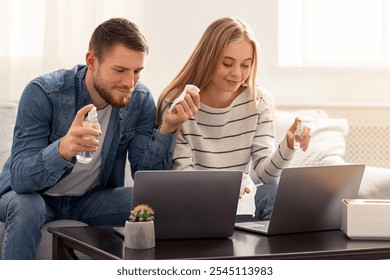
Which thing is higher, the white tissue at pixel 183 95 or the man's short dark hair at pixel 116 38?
the man's short dark hair at pixel 116 38

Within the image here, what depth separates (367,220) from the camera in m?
1.98

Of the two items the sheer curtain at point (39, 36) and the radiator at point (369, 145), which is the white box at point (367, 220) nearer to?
the radiator at point (369, 145)

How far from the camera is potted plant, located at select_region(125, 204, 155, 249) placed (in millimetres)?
1793

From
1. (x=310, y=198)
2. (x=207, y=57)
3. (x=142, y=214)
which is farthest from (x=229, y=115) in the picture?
(x=142, y=214)

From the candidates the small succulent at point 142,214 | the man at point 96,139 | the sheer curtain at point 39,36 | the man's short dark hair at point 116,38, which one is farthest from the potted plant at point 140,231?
the sheer curtain at point 39,36

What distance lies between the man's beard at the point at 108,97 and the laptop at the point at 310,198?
1.67 ft

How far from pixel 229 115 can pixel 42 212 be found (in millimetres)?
771

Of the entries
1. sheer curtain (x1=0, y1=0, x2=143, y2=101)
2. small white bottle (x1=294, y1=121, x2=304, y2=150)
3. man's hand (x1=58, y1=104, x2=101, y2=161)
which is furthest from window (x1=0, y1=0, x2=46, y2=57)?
man's hand (x1=58, y1=104, x2=101, y2=161)

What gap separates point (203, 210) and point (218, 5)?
237 centimetres

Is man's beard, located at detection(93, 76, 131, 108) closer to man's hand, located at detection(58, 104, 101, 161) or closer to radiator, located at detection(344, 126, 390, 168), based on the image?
man's hand, located at detection(58, 104, 101, 161)

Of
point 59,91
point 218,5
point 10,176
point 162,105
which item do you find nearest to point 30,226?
point 10,176

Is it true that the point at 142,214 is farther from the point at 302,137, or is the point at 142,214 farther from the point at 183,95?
the point at 302,137

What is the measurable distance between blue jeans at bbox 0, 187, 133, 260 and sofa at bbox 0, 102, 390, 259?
70 mm

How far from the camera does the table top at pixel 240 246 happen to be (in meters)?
1.74
